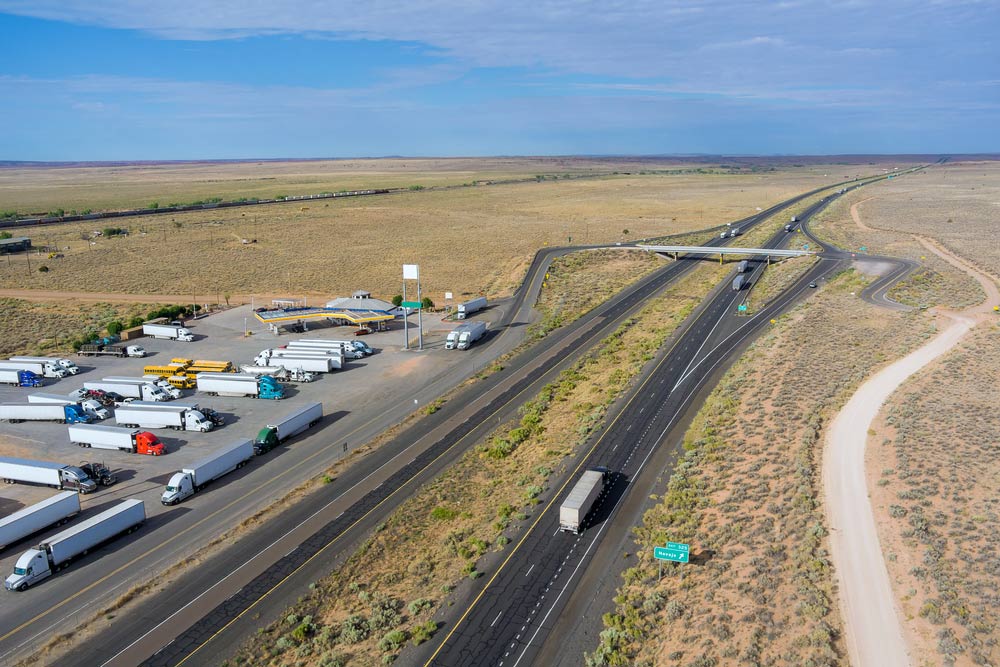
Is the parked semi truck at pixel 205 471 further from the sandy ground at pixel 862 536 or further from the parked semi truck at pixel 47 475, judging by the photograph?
the sandy ground at pixel 862 536

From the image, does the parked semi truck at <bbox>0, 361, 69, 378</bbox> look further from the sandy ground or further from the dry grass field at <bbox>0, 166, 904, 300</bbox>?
the sandy ground

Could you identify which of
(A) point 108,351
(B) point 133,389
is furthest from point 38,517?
(A) point 108,351

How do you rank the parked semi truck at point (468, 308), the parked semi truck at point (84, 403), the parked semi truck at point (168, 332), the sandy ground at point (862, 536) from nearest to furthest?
Result: 1. the sandy ground at point (862, 536)
2. the parked semi truck at point (84, 403)
3. the parked semi truck at point (168, 332)
4. the parked semi truck at point (468, 308)

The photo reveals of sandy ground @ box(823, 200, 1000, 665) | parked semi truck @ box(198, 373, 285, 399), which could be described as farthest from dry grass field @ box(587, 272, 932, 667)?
parked semi truck @ box(198, 373, 285, 399)

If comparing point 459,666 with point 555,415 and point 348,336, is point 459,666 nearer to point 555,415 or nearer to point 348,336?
point 555,415

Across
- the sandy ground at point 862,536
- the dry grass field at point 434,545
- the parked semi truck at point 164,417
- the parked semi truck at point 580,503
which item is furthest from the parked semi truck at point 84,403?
the sandy ground at point 862,536

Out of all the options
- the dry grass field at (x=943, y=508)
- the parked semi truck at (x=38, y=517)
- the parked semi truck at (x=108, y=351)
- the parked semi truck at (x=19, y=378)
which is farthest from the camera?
the parked semi truck at (x=108, y=351)

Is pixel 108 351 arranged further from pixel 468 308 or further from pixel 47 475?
pixel 468 308

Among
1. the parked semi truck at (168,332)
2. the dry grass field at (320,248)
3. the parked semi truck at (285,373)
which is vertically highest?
the dry grass field at (320,248)
